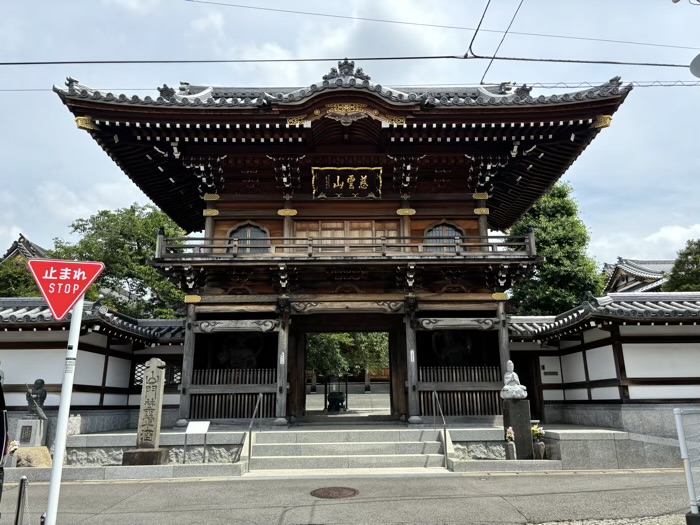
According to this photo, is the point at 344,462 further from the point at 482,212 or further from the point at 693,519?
the point at 482,212

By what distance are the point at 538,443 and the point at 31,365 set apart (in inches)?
560

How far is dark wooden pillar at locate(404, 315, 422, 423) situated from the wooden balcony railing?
2.29 meters

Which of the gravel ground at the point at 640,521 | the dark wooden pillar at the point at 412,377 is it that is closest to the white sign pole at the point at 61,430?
the gravel ground at the point at 640,521

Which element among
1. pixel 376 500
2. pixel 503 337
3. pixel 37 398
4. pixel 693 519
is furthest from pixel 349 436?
pixel 37 398

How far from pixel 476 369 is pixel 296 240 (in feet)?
22.8

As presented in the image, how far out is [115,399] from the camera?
1544 cm

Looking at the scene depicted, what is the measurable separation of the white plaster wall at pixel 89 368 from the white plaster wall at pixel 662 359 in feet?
52.7

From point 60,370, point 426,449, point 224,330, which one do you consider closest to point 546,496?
point 426,449

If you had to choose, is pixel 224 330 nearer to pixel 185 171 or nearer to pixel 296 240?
pixel 296 240

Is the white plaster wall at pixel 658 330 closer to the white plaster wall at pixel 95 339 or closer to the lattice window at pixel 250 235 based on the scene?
the lattice window at pixel 250 235

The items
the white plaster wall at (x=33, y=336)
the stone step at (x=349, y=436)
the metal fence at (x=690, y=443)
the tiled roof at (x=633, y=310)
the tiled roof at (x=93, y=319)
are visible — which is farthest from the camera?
the white plaster wall at (x=33, y=336)

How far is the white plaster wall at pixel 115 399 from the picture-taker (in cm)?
1495

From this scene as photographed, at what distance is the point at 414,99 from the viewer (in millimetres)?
13438

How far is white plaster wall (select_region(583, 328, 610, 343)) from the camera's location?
13.5 metres
